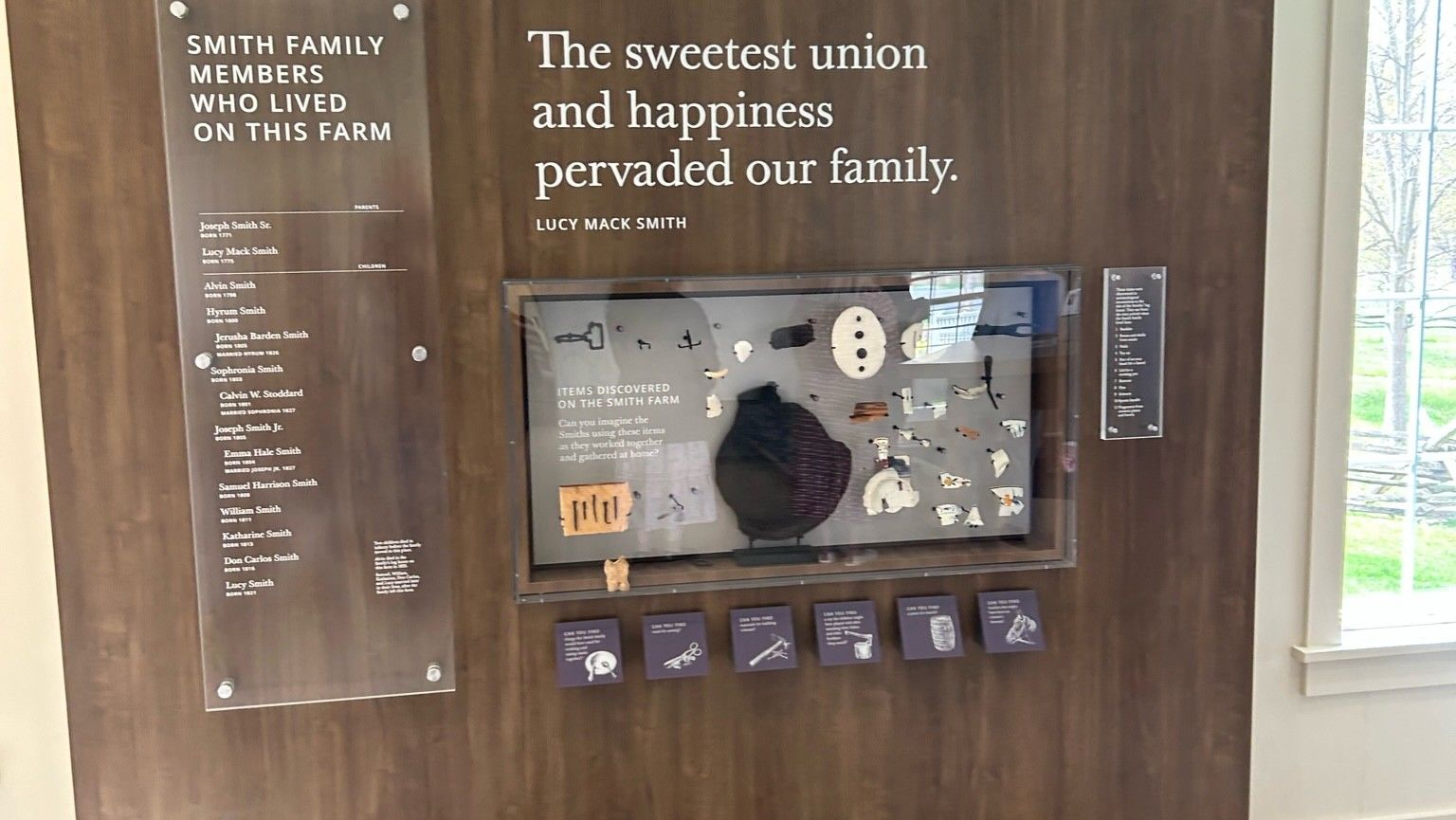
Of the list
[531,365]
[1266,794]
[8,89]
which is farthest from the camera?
[1266,794]

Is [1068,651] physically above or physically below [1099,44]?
below

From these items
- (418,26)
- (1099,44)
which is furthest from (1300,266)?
(418,26)

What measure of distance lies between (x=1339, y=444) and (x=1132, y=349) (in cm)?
48

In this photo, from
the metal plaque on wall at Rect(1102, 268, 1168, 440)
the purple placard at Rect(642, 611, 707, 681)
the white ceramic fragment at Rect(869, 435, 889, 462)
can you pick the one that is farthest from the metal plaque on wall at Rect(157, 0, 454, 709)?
the metal plaque on wall at Rect(1102, 268, 1168, 440)

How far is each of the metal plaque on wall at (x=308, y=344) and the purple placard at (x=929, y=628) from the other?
2.74ft

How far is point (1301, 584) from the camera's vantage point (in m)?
2.01

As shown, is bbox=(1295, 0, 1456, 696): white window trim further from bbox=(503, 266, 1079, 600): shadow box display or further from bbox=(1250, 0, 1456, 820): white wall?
bbox=(503, 266, 1079, 600): shadow box display

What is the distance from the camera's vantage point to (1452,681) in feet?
6.79

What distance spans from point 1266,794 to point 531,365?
172cm

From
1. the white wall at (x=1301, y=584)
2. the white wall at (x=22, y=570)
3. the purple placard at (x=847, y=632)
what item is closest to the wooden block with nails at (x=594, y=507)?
the purple placard at (x=847, y=632)

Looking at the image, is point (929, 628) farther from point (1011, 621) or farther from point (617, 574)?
point (617, 574)

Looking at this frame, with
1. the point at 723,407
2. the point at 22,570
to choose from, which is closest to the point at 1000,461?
the point at 723,407

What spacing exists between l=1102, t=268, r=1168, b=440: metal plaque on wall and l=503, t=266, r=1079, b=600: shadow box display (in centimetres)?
8

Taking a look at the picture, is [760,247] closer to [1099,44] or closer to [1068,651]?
[1099,44]
